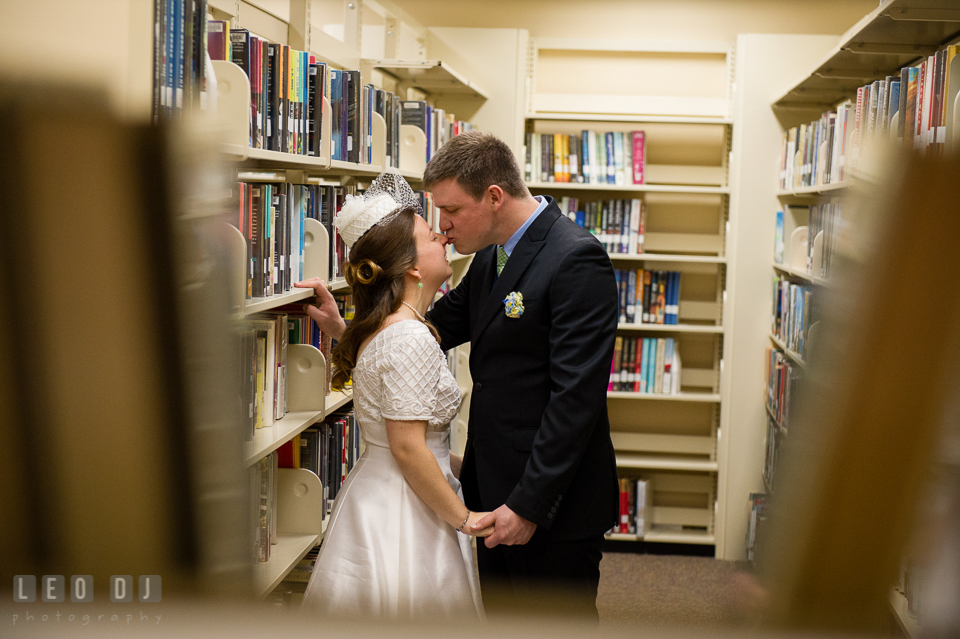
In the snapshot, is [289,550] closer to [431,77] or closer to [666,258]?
[431,77]

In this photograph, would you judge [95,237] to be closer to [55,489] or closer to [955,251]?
[55,489]

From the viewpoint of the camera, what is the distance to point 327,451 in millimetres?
2166

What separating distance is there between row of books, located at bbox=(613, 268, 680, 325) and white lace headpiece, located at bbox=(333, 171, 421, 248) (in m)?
2.60

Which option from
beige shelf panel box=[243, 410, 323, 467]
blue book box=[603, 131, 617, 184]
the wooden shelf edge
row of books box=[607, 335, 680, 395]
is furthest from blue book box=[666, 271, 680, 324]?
the wooden shelf edge

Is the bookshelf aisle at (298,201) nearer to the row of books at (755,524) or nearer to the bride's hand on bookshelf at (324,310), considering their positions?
the bride's hand on bookshelf at (324,310)

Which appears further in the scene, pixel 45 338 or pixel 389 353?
pixel 389 353

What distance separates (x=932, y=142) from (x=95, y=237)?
0.24m

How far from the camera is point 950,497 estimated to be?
217 millimetres

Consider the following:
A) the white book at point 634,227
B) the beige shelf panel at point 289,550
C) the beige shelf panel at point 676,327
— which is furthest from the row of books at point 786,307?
the beige shelf panel at point 289,550

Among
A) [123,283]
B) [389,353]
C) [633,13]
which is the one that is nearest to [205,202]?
[123,283]

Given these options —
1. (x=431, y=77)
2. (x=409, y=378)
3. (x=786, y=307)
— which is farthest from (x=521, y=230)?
(x=786, y=307)

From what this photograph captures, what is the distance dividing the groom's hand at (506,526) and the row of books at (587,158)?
2.86 metres

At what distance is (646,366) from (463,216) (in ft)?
8.75

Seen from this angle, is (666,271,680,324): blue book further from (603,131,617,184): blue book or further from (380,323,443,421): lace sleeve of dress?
(380,323,443,421): lace sleeve of dress
